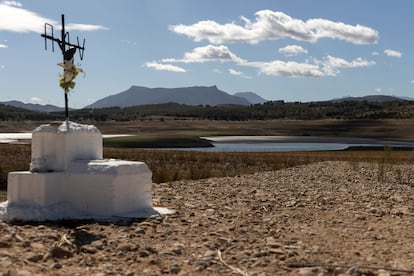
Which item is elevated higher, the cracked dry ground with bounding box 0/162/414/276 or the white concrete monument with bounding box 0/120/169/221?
the white concrete monument with bounding box 0/120/169/221

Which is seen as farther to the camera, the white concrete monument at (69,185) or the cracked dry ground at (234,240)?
the white concrete monument at (69,185)

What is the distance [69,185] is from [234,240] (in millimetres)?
3982

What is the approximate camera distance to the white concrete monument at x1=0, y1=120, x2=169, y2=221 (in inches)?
478

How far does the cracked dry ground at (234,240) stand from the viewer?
29.0 feet

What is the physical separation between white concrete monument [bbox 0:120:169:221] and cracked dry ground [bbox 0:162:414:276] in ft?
1.74

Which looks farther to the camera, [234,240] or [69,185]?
[69,185]

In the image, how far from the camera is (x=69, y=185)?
12367 millimetres

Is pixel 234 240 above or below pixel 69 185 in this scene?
below

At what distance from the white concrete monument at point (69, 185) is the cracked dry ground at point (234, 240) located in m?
0.53

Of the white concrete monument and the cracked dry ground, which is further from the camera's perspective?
the white concrete monument

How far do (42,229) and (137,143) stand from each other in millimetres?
58659

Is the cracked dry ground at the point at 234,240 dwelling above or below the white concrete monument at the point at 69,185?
below

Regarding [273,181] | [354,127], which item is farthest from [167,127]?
[273,181]

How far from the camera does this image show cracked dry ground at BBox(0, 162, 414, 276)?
29.0ft
